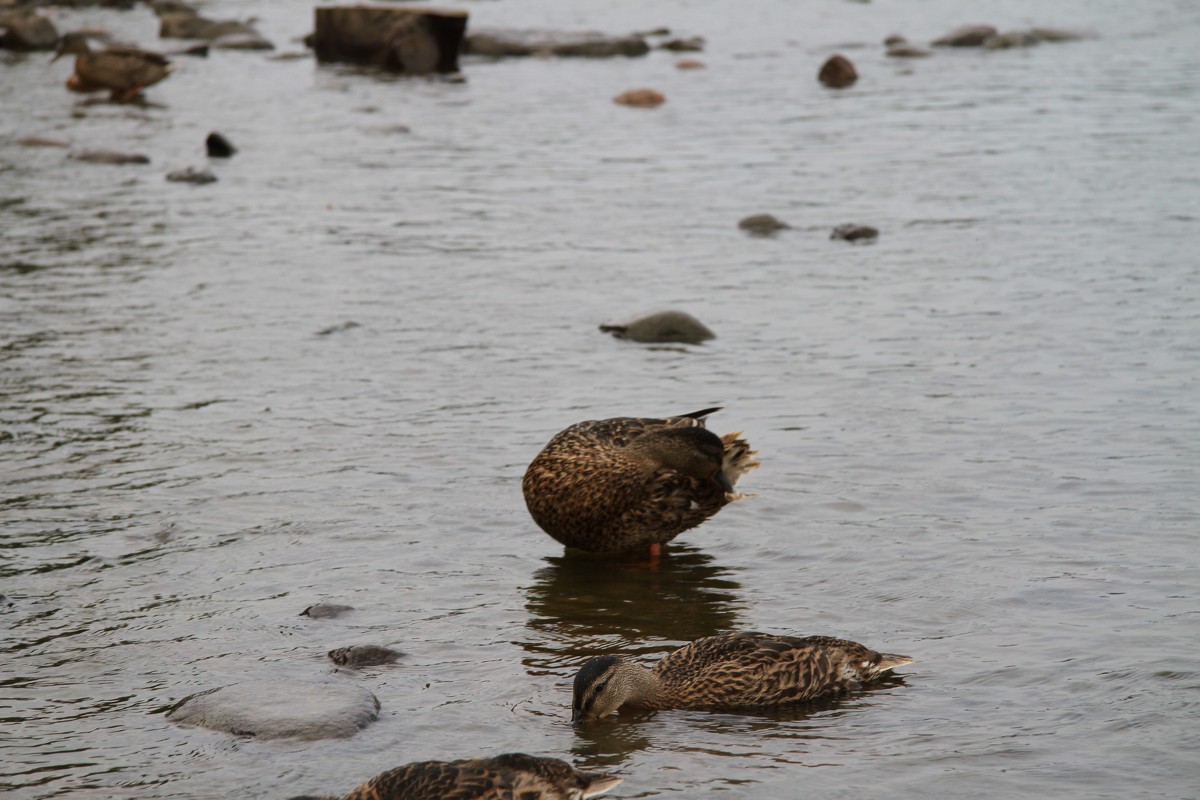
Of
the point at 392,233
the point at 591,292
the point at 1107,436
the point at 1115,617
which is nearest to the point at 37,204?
the point at 392,233

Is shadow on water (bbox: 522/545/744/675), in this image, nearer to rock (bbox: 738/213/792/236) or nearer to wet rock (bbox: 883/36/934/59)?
rock (bbox: 738/213/792/236)

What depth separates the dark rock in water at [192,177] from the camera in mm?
20844

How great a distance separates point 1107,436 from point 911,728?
4530 mm

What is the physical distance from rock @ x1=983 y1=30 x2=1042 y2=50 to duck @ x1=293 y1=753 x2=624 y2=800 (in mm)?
30745

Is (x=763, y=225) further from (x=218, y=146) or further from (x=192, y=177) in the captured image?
(x=218, y=146)

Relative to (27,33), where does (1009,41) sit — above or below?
above

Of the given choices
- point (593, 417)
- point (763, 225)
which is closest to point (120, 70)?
point (763, 225)

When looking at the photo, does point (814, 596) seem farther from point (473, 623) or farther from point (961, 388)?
point (961, 388)

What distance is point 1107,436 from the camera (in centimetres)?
1058

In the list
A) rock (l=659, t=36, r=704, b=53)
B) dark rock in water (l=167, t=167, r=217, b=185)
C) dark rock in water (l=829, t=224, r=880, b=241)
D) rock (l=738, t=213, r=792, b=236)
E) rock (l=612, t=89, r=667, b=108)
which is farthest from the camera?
rock (l=659, t=36, r=704, b=53)

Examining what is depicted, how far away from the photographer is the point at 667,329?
44.4ft

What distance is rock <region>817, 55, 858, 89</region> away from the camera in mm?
29266

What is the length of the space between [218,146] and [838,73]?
12.1 metres

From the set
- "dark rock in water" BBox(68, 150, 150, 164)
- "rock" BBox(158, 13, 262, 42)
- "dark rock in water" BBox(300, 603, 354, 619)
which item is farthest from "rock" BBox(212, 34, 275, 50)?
"dark rock in water" BBox(300, 603, 354, 619)
